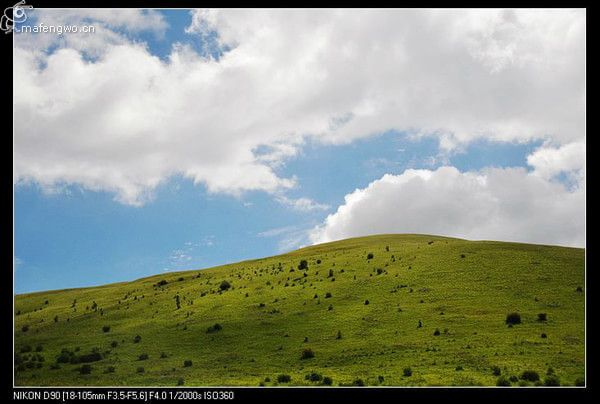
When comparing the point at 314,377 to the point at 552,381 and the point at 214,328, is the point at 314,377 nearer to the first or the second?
the point at 552,381

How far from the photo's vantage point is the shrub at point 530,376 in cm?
3903

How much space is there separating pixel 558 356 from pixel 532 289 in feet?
57.6

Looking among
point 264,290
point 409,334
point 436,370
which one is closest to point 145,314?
point 264,290

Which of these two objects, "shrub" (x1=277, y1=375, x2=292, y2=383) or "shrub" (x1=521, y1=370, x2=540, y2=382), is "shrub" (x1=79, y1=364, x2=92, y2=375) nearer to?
"shrub" (x1=277, y1=375, x2=292, y2=383)

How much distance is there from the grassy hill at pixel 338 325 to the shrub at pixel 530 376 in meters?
0.61

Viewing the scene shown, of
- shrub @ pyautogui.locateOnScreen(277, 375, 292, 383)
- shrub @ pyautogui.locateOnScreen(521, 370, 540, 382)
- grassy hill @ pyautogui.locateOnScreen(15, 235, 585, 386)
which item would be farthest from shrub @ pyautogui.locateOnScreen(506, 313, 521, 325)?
shrub @ pyautogui.locateOnScreen(277, 375, 292, 383)

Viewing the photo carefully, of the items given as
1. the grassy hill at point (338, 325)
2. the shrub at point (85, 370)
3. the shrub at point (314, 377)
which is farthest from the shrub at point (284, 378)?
the shrub at point (85, 370)

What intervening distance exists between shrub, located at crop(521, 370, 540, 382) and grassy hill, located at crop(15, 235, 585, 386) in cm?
61

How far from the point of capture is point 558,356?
142ft

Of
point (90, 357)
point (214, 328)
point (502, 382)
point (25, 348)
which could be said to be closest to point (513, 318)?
point (502, 382)

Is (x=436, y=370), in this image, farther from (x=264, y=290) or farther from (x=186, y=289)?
(x=186, y=289)

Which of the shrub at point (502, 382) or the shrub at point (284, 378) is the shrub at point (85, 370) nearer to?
the shrub at point (284, 378)
